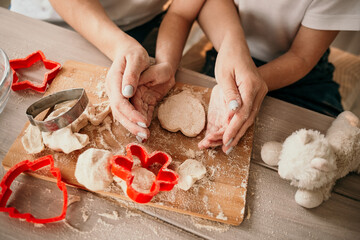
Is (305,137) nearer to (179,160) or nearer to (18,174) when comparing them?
(179,160)

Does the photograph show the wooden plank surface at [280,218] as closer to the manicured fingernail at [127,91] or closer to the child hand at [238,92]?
the child hand at [238,92]

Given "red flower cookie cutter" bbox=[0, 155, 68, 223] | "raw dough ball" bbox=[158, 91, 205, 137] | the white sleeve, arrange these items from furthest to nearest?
the white sleeve → "raw dough ball" bbox=[158, 91, 205, 137] → "red flower cookie cutter" bbox=[0, 155, 68, 223]

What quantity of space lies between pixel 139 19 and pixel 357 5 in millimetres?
1049

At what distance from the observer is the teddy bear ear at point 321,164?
0.73 metres

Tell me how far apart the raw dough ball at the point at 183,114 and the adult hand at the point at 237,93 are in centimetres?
9

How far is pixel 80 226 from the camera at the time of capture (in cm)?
75

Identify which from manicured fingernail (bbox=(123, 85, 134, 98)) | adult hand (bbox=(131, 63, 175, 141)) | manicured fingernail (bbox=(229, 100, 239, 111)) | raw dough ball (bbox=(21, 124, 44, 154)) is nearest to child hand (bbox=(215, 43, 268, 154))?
manicured fingernail (bbox=(229, 100, 239, 111))

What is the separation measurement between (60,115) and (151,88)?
1.21ft

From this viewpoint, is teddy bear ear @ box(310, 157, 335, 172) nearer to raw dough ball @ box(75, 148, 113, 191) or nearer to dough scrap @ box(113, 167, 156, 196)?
dough scrap @ box(113, 167, 156, 196)

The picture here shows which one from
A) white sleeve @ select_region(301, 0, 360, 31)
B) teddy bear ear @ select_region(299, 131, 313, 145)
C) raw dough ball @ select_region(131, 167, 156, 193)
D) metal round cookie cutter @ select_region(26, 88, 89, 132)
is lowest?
raw dough ball @ select_region(131, 167, 156, 193)

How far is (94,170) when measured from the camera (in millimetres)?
750

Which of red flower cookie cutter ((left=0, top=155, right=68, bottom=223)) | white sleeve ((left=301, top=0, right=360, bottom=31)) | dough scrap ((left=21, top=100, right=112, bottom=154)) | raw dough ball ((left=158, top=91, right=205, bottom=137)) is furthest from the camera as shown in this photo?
white sleeve ((left=301, top=0, right=360, bottom=31))

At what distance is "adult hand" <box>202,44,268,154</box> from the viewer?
2.87 ft

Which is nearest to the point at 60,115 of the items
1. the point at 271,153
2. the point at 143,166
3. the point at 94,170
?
the point at 94,170
